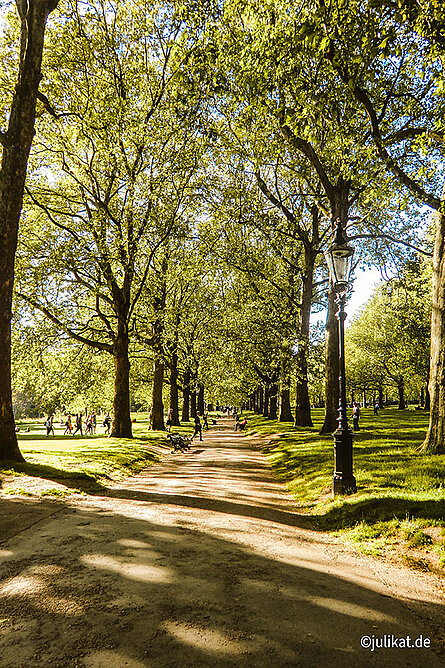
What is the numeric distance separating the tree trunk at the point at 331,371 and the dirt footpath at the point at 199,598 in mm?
11442

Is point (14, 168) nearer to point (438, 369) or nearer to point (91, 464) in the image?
point (91, 464)

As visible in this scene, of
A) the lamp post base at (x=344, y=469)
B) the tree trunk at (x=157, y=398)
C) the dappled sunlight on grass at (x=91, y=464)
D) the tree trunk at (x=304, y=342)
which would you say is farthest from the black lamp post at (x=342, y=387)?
the tree trunk at (x=157, y=398)

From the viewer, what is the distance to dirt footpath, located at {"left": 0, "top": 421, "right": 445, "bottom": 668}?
9.66 ft

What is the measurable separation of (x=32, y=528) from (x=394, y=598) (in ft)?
16.5

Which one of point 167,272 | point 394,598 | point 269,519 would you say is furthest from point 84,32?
point 394,598

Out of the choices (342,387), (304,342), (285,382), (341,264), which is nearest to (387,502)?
(342,387)

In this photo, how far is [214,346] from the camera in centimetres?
2806

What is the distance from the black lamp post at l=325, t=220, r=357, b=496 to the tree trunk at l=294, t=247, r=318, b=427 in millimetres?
11135

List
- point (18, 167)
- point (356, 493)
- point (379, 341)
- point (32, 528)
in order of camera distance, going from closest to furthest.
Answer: point (32, 528) < point (356, 493) < point (18, 167) < point (379, 341)

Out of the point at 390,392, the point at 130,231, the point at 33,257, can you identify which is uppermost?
the point at 130,231

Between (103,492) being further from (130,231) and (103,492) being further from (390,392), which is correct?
(390,392)

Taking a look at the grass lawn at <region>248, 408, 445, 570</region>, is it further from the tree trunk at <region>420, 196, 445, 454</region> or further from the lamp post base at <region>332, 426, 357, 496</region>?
the tree trunk at <region>420, 196, 445, 454</region>

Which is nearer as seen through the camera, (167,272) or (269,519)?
(269,519)

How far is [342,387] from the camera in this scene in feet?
28.6
